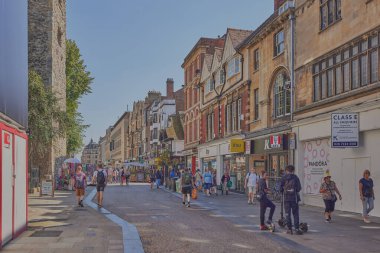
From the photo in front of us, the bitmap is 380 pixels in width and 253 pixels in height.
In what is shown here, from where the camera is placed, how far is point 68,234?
41.5 ft

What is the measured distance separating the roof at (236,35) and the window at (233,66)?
1123mm

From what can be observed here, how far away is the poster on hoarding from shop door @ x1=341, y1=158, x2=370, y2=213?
1485mm

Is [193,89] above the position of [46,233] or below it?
above

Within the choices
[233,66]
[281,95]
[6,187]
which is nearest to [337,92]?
[281,95]

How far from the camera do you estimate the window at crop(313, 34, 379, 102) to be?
1817cm

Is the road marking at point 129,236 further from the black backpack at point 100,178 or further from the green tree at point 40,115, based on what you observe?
the green tree at point 40,115

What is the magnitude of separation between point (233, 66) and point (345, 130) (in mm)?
17967

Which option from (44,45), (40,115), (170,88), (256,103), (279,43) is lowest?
(40,115)

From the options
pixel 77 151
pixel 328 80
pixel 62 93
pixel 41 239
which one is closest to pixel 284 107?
pixel 328 80

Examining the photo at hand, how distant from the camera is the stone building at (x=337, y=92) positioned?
18109mm

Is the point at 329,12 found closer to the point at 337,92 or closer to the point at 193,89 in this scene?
the point at 337,92

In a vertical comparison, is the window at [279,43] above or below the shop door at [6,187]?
above

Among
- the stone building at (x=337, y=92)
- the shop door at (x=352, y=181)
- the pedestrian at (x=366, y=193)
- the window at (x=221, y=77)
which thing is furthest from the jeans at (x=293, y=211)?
the window at (x=221, y=77)

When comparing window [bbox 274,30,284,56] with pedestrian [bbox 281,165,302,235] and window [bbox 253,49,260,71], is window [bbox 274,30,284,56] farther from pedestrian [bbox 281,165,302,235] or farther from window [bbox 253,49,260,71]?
pedestrian [bbox 281,165,302,235]
